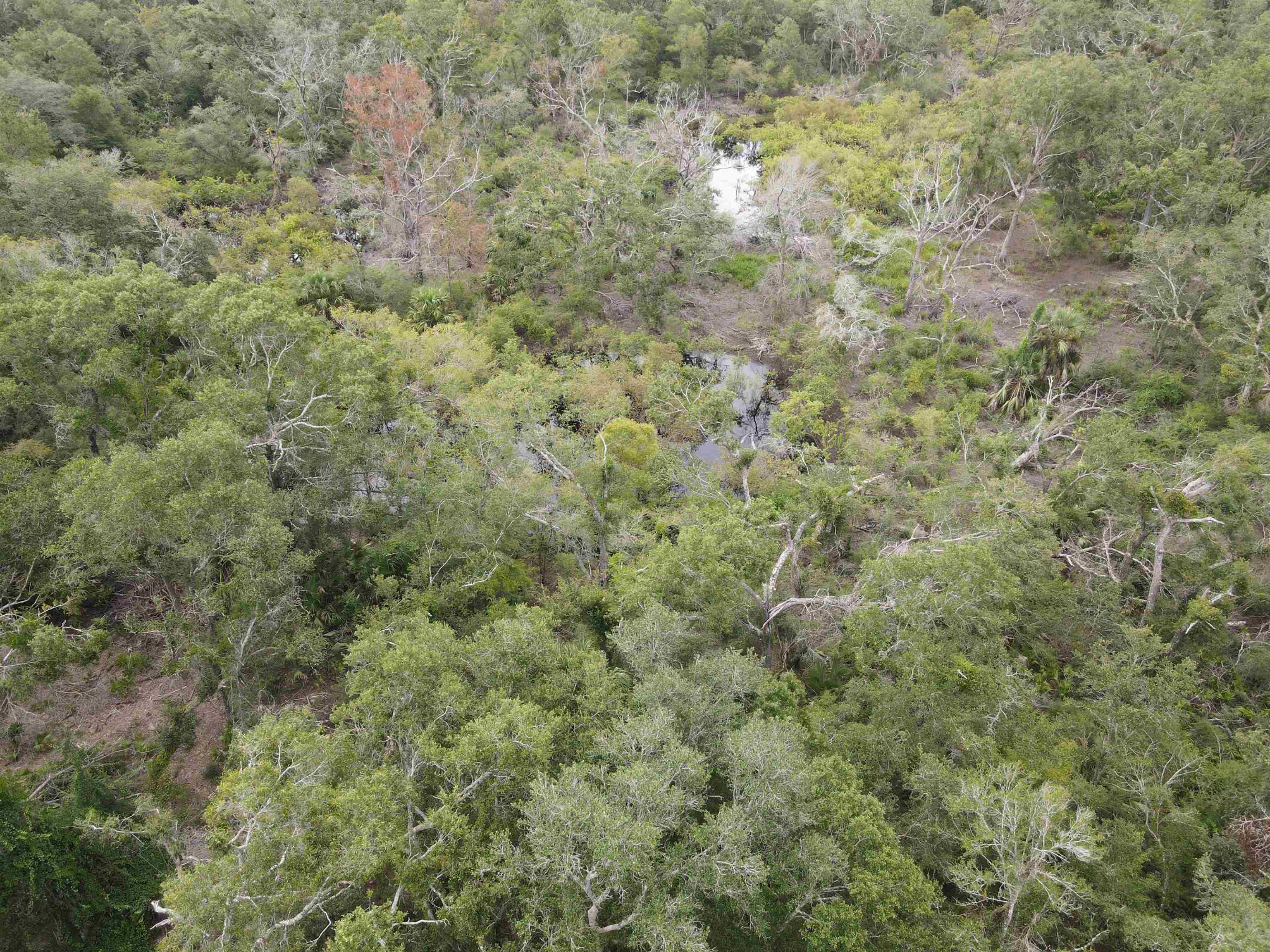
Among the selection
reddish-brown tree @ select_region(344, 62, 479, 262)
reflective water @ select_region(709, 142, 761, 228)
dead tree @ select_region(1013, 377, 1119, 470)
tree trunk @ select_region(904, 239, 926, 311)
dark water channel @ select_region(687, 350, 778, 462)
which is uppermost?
reddish-brown tree @ select_region(344, 62, 479, 262)

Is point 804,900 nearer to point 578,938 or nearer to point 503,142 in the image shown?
point 578,938

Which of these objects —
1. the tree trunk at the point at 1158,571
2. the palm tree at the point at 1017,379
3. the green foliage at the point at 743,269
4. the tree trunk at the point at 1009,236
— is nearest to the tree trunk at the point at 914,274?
the tree trunk at the point at 1009,236

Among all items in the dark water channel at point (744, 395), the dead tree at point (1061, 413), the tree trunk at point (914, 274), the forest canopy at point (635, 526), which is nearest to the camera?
the forest canopy at point (635, 526)

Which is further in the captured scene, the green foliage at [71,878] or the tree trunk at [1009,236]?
the tree trunk at [1009,236]


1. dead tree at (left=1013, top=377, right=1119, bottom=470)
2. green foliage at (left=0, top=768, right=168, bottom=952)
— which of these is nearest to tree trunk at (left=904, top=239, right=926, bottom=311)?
dead tree at (left=1013, top=377, right=1119, bottom=470)

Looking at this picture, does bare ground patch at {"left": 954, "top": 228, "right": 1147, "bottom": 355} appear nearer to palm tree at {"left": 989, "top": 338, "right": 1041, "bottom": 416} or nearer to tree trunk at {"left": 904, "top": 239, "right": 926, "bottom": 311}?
tree trunk at {"left": 904, "top": 239, "right": 926, "bottom": 311}

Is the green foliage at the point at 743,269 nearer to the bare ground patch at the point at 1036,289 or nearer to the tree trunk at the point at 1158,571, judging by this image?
the bare ground patch at the point at 1036,289

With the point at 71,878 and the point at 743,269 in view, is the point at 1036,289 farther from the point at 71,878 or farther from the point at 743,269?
the point at 71,878

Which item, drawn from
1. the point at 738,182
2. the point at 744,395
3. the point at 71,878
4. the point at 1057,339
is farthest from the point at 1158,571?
the point at 738,182

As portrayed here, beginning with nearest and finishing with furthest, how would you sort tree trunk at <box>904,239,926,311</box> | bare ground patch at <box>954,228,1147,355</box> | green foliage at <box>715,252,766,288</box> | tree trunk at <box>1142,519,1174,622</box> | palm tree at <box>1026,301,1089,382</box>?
1. tree trunk at <box>1142,519,1174,622</box>
2. palm tree at <box>1026,301,1089,382</box>
3. bare ground patch at <box>954,228,1147,355</box>
4. tree trunk at <box>904,239,926,311</box>
5. green foliage at <box>715,252,766,288</box>
